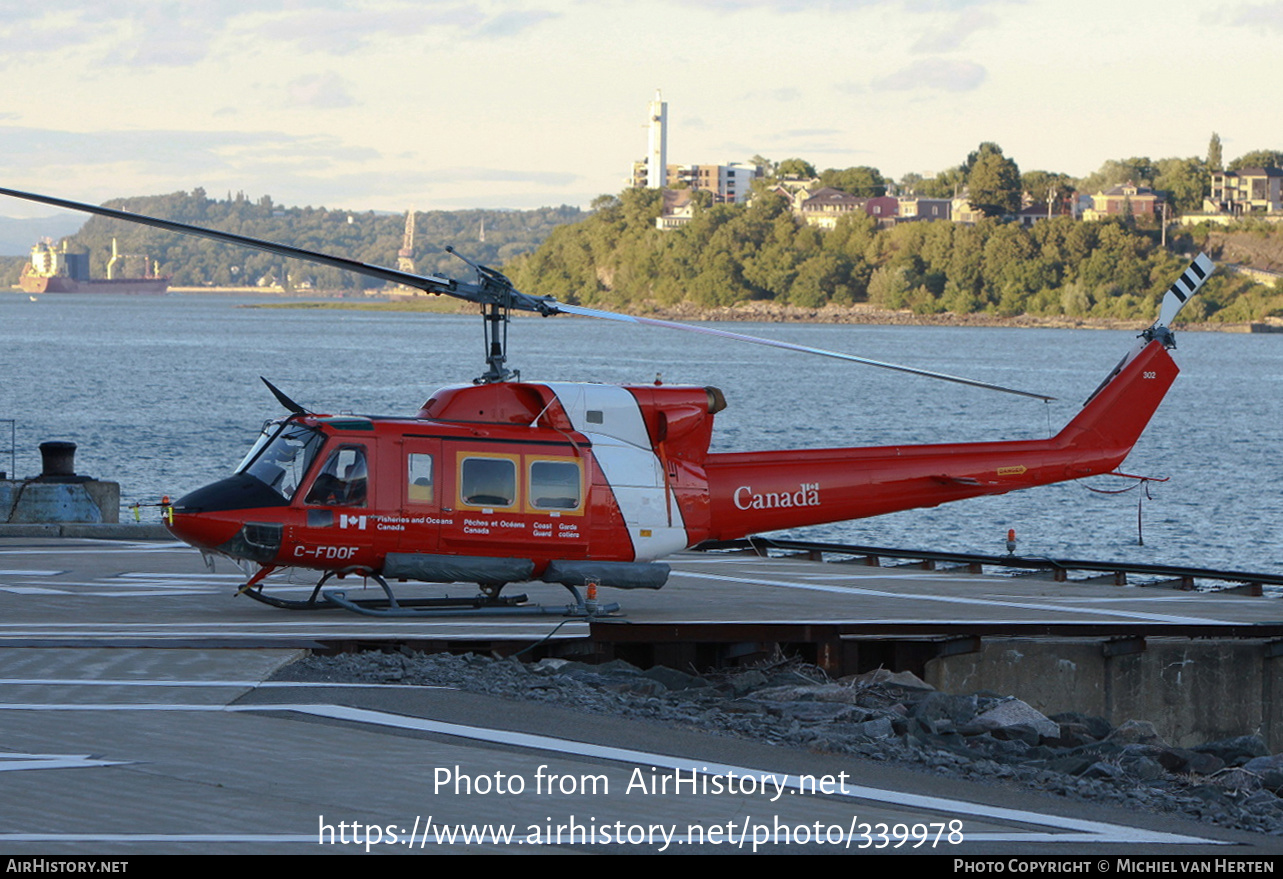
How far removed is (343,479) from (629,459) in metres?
2.93

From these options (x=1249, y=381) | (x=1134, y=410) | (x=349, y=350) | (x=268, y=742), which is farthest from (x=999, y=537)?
(x=349, y=350)

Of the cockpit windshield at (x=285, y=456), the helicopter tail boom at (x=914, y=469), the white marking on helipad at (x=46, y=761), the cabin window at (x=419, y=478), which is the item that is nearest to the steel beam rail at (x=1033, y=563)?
the helicopter tail boom at (x=914, y=469)

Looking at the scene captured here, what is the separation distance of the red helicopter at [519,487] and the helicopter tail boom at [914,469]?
0.08ft

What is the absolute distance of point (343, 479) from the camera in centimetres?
1492

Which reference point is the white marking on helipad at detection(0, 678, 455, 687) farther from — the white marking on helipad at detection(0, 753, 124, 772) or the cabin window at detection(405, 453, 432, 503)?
the cabin window at detection(405, 453, 432, 503)

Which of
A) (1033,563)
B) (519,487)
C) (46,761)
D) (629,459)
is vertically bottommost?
(1033,563)

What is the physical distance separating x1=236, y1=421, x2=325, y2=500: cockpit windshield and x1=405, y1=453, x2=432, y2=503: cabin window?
903mm

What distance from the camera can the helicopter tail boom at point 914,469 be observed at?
16.2m

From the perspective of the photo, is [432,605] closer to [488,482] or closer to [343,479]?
[488,482]

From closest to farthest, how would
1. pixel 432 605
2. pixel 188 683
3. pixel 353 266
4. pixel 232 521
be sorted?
1. pixel 188 683
2. pixel 353 266
3. pixel 232 521
4. pixel 432 605

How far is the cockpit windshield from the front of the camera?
1488cm

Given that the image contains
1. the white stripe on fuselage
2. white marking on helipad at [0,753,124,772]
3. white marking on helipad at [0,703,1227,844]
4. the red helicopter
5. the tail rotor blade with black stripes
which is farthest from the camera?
the tail rotor blade with black stripes

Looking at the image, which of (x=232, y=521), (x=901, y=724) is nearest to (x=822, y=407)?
(x=232, y=521)

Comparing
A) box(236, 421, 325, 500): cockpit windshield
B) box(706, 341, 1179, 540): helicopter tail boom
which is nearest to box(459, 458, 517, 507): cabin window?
box(236, 421, 325, 500): cockpit windshield
